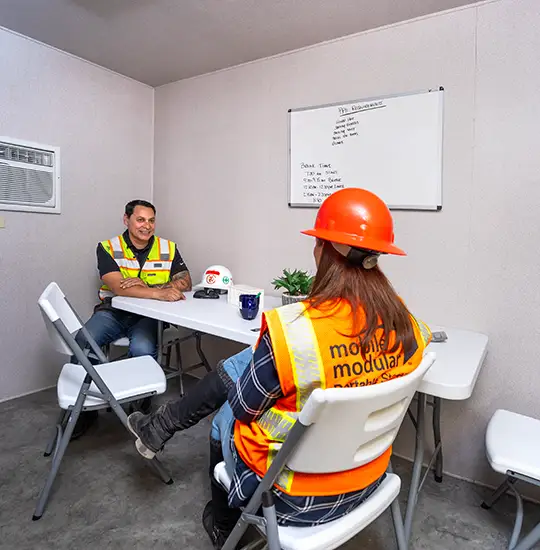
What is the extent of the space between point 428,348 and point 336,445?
0.87 m

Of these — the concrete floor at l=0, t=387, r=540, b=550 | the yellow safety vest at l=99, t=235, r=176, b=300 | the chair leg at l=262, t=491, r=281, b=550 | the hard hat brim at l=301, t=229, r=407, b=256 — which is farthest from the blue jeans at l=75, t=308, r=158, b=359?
the hard hat brim at l=301, t=229, r=407, b=256

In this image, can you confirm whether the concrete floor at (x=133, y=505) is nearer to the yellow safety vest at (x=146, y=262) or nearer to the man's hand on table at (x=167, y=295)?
the man's hand on table at (x=167, y=295)

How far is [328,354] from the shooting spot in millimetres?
937

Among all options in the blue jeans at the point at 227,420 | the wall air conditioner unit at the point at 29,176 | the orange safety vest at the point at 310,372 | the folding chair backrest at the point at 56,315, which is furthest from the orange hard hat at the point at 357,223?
the wall air conditioner unit at the point at 29,176

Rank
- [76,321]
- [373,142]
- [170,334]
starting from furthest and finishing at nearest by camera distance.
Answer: [170,334], [373,142], [76,321]

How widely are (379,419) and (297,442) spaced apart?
0.69ft

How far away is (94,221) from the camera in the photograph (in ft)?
10.1

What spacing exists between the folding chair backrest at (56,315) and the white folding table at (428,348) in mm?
320

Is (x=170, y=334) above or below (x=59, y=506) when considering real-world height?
above

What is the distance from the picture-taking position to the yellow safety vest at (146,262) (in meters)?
2.62

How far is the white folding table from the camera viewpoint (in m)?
1.28

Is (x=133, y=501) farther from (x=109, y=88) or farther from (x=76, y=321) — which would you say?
(x=109, y=88)

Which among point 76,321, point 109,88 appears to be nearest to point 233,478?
point 76,321

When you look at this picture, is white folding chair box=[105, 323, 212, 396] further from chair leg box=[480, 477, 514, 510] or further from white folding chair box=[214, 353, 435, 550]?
chair leg box=[480, 477, 514, 510]
